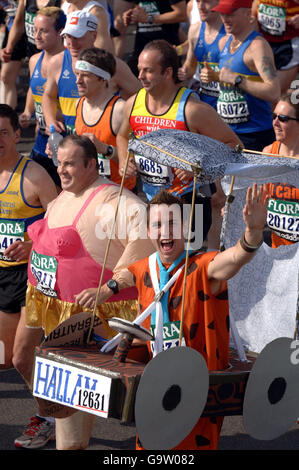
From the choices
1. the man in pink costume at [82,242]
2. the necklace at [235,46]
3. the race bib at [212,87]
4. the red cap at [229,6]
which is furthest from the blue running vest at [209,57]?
the man in pink costume at [82,242]

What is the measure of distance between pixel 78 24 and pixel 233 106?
133 cm

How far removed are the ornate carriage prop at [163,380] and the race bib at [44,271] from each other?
698mm

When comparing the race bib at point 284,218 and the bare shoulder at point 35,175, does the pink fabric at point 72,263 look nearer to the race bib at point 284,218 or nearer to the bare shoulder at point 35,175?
the bare shoulder at point 35,175

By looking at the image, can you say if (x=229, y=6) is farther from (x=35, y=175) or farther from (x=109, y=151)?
(x=35, y=175)

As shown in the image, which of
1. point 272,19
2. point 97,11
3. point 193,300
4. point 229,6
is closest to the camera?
point 193,300

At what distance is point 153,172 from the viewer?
20.1 feet

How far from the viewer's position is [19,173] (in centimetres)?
589

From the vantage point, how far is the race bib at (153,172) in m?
6.09

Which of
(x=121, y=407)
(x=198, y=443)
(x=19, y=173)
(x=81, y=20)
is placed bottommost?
(x=198, y=443)

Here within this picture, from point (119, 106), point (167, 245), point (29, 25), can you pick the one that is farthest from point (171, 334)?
point (29, 25)
